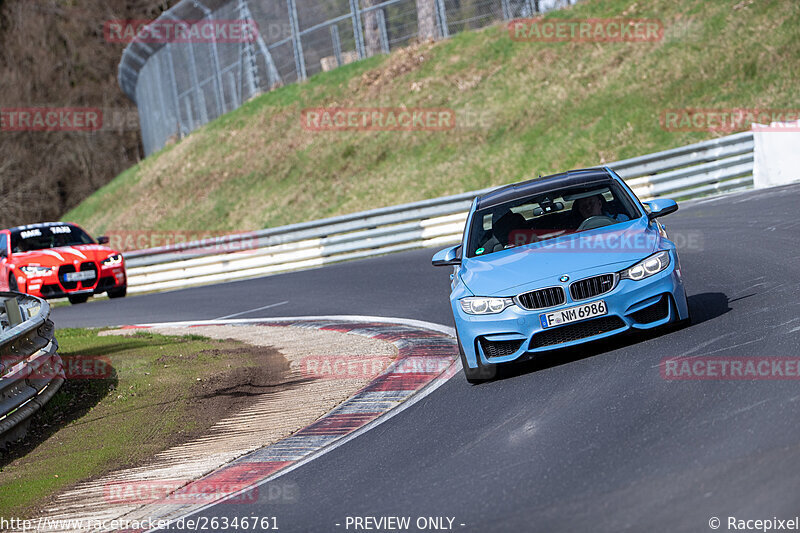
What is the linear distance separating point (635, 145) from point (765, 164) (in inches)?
226

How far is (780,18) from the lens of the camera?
25.1m

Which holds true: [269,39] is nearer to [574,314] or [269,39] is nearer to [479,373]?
[479,373]

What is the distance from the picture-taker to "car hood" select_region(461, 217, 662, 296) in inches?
302

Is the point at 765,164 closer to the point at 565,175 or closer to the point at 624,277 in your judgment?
the point at 565,175

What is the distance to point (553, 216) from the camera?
8.91 m

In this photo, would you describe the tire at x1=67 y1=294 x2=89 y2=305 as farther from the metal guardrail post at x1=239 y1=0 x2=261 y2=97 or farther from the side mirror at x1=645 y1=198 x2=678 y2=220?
the side mirror at x1=645 y1=198 x2=678 y2=220

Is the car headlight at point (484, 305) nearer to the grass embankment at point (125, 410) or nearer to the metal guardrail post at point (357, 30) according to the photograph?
the grass embankment at point (125, 410)

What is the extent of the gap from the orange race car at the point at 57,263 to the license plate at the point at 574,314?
14919 millimetres

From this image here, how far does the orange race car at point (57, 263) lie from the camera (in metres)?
20.5

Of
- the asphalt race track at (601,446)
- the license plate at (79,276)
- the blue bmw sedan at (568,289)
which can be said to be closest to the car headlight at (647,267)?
the blue bmw sedan at (568,289)

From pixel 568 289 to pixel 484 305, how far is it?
2.15ft

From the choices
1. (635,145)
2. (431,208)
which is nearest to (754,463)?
(431,208)

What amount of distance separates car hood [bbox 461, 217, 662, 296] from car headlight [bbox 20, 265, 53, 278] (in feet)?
46.5

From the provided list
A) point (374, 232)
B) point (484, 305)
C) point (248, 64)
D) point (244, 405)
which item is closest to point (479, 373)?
point (484, 305)
